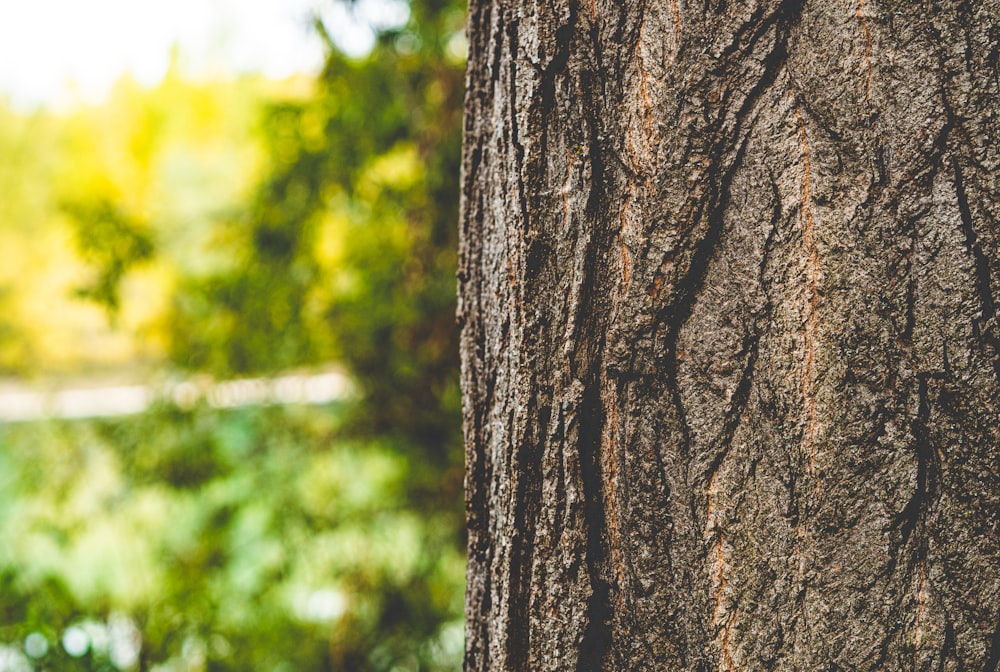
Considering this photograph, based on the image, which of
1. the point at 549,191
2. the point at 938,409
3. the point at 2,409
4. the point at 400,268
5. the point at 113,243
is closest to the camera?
the point at 938,409

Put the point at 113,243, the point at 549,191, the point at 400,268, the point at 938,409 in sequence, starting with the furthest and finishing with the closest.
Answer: the point at 400,268
the point at 113,243
the point at 549,191
the point at 938,409

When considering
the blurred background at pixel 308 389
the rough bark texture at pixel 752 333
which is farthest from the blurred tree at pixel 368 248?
the rough bark texture at pixel 752 333

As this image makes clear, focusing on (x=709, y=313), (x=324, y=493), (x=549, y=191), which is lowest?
(x=324, y=493)

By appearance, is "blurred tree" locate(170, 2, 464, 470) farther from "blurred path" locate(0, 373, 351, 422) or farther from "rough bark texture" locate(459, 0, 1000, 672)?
"rough bark texture" locate(459, 0, 1000, 672)

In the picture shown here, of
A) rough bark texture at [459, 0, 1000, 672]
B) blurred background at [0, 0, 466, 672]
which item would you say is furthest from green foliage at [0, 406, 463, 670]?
rough bark texture at [459, 0, 1000, 672]

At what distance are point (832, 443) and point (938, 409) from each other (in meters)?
0.11

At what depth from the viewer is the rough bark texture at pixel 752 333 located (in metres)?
0.78

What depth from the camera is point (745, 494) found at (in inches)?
33.1

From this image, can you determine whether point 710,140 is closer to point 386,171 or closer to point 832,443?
point 832,443

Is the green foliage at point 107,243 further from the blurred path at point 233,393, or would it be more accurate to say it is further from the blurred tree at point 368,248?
the blurred path at point 233,393

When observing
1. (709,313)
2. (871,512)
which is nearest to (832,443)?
(871,512)

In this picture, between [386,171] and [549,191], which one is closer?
[549,191]

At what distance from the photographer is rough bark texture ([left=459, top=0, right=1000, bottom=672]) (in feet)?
2.57

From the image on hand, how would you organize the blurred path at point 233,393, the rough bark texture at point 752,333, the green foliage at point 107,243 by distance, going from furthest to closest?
1. the blurred path at point 233,393
2. the green foliage at point 107,243
3. the rough bark texture at point 752,333
